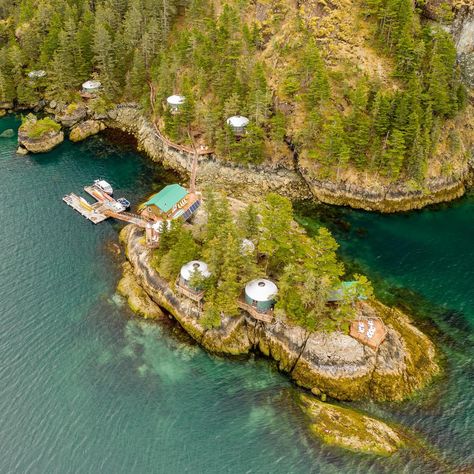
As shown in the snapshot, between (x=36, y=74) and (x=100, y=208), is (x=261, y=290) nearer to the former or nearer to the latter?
(x=100, y=208)

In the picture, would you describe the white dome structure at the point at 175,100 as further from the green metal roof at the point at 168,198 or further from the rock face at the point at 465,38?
the rock face at the point at 465,38

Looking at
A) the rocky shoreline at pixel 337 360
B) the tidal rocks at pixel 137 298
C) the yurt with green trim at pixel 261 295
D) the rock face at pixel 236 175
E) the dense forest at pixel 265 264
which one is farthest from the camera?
the rock face at pixel 236 175

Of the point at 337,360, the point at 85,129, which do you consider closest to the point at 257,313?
the point at 337,360

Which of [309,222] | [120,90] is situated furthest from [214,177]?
[120,90]

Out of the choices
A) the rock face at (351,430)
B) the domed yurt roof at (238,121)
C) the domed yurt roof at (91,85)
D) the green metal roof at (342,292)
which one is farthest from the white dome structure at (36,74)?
the rock face at (351,430)

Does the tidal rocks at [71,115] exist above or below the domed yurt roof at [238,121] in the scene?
below

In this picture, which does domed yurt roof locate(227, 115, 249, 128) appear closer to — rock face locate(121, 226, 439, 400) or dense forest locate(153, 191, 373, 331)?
dense forest locate(153, 191, 373, 331)
